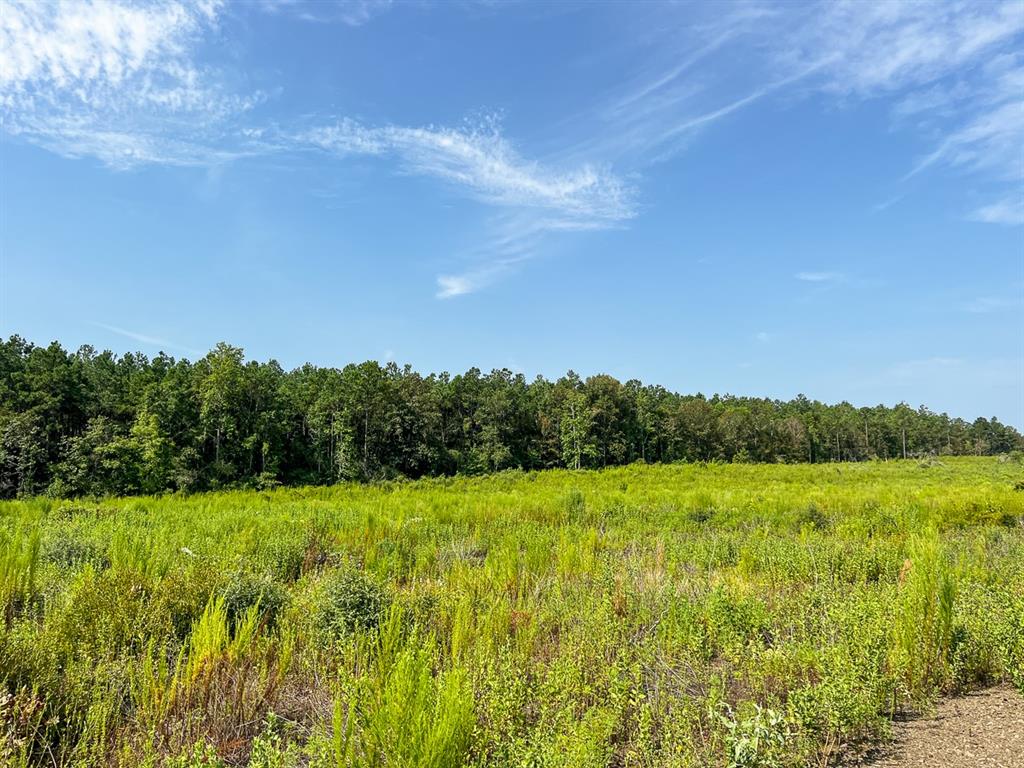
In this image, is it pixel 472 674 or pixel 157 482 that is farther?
pixel 157 482

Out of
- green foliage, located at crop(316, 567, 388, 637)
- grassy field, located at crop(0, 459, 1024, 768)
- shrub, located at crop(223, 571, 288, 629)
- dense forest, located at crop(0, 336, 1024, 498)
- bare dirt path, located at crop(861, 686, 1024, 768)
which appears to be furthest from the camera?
dense forest, located at crop(0, 336, 1024, 498)

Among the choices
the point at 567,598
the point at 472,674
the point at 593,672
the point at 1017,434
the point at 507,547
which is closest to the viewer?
the point at 472,674

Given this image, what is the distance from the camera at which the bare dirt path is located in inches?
126

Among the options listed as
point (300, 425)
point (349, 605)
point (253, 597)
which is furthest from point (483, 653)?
point (300, 425)

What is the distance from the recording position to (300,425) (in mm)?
55469

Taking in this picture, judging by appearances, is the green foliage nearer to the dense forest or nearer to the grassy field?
the grassy field

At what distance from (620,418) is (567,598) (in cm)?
6292

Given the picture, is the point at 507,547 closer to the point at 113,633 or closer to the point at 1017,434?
the point at 113,633

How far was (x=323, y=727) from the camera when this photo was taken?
3.34m

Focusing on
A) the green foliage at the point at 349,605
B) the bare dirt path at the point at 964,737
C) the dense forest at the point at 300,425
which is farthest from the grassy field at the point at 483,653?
the dense forest at the point at 300,425

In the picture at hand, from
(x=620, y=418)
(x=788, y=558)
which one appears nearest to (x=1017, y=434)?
(x=620, y=418)

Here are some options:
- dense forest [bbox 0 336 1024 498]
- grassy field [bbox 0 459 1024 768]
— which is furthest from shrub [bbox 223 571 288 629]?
dense forest [bbox 0 336 1024 498]

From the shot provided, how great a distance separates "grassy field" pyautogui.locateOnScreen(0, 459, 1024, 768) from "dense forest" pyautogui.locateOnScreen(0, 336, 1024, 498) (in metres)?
38.3

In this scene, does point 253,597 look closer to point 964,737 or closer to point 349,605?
point 349,605
